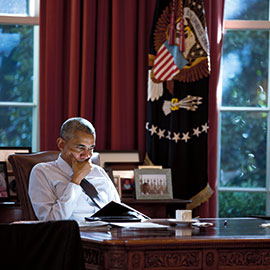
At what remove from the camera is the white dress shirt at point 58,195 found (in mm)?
3252

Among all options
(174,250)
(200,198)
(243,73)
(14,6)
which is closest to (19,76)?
(14,6)

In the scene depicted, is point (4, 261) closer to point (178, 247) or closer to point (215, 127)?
point (178, 247)

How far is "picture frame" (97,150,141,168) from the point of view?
16.1ft

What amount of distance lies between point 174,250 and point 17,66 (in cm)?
326

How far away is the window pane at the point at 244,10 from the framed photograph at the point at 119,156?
153 cm

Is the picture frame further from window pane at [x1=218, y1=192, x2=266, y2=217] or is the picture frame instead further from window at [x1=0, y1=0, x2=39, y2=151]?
window pane at [x1=218, y1=192, x2=266, y2=217]

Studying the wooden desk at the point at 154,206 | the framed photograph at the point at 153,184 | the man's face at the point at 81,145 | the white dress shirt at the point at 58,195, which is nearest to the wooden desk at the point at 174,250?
the white dress shirt at the point at 58,195

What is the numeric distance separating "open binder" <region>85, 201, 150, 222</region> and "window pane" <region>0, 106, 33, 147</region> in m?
2.20

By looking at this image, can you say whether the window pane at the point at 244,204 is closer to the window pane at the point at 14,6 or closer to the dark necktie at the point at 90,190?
the dark necktie at the point at 90,190

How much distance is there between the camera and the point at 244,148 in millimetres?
5500

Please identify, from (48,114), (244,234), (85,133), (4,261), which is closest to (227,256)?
(244,234)

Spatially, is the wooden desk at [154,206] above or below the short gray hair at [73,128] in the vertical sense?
below

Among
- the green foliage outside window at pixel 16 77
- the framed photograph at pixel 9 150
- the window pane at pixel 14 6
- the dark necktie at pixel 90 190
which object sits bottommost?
the dark necktie at pixel 90 190

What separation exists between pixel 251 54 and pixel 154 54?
3.36 ft
